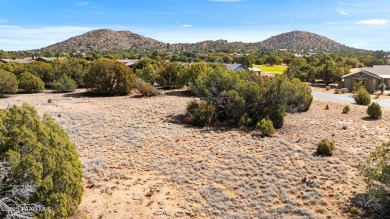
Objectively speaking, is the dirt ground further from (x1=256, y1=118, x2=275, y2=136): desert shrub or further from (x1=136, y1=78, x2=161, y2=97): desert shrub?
(x1=136, y1=78, x2=161, y2=97): desert shrub

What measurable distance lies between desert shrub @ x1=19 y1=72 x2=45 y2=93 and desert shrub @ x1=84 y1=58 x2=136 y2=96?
18.2 feet

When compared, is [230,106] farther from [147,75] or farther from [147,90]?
[147,75]

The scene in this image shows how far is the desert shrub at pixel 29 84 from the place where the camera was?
3731 centimetres

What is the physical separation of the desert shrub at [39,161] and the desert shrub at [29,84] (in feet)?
95.7

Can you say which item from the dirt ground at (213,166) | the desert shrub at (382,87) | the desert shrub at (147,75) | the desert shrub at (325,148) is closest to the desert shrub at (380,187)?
the dirt ground at (213,166)

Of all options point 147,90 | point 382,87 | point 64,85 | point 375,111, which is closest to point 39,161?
A: point 375,111

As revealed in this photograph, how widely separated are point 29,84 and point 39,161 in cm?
3095

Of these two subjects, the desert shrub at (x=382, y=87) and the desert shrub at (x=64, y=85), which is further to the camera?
the desert shrub at (x=382, y=87)

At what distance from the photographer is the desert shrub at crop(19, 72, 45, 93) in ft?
122

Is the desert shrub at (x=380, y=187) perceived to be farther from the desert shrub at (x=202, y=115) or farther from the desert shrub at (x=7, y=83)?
the desert shrub at (x=7, y=83)

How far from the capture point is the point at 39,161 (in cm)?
995

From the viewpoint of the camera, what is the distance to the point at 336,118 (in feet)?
89.1

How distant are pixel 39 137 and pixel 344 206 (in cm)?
1142

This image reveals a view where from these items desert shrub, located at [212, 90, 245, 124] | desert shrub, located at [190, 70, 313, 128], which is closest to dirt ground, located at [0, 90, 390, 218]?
desert shrub, located at [190, 70, 313, 128]
